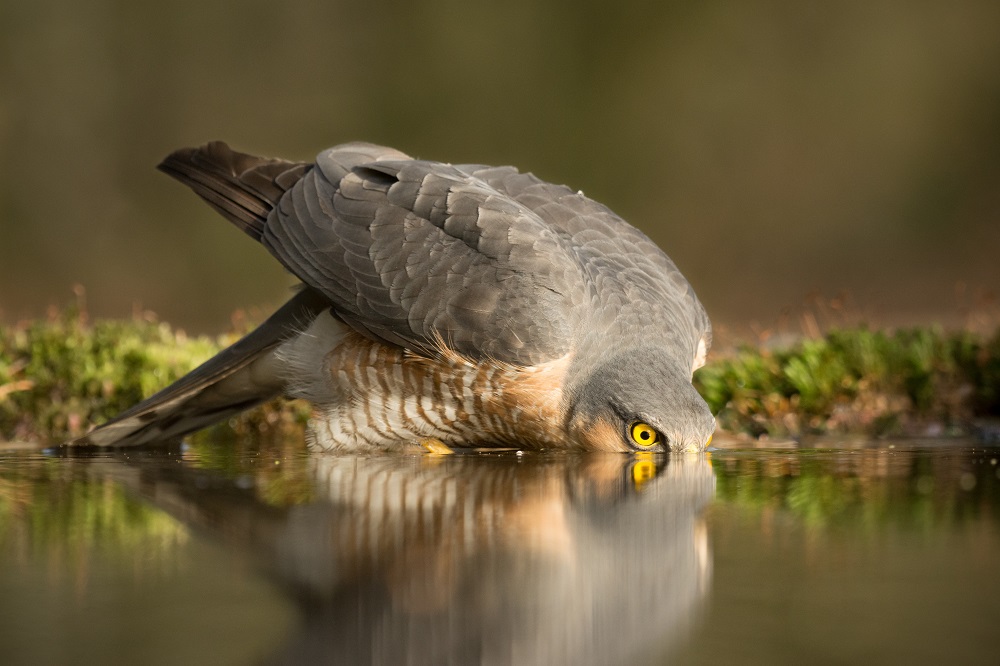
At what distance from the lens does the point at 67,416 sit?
5203 millimetres

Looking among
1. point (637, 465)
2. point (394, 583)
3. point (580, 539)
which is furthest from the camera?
point (637, 465)

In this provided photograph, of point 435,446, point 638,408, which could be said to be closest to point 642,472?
point 638,408

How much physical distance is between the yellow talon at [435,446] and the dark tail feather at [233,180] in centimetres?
122

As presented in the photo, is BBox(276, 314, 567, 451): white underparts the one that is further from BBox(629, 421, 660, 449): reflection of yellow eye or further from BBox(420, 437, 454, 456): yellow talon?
BBox(629, 421, 660, 449): reflection of yellow eye

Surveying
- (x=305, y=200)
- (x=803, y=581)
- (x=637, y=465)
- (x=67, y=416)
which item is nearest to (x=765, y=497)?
(x=637, y=465)

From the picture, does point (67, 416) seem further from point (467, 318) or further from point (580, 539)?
point (580, 539)

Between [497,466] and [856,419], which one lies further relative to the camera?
[856,419]

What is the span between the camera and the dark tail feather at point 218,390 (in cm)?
467

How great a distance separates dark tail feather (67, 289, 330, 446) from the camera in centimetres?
467

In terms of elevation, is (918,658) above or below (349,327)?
below

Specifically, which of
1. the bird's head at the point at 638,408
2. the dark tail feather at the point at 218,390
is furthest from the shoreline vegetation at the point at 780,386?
the bird's head at the point at 638,408

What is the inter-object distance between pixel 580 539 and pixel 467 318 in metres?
1.82

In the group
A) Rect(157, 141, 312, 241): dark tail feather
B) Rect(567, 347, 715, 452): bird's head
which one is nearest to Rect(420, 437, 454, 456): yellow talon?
Rect(567, 347, 715, 452): bird's head

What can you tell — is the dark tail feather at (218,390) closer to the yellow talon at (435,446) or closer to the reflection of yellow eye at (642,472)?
the yellow talon at (435,446)
